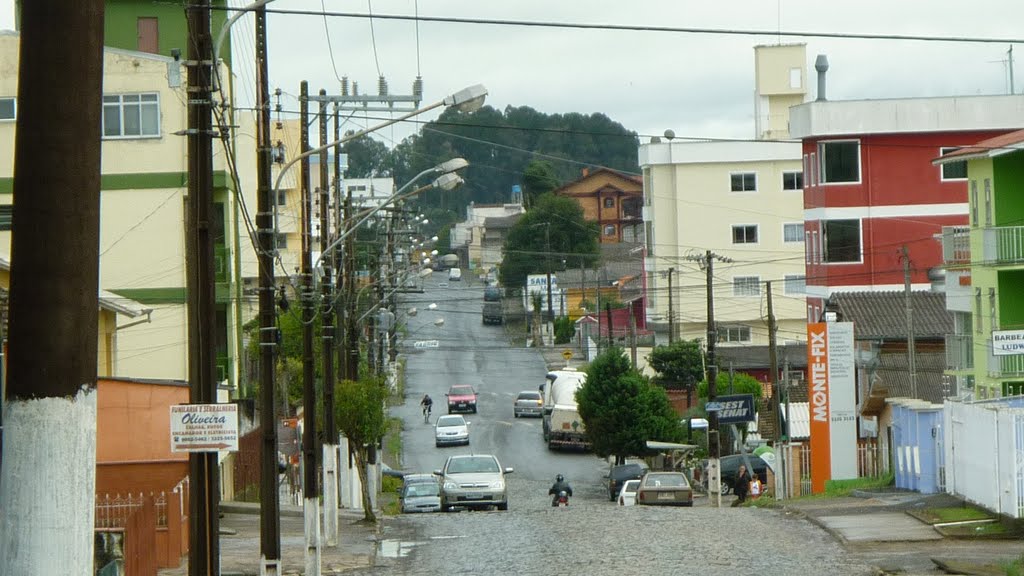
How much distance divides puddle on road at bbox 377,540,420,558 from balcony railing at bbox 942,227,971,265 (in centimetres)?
2301

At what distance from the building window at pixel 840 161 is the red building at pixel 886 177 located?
0.04 m

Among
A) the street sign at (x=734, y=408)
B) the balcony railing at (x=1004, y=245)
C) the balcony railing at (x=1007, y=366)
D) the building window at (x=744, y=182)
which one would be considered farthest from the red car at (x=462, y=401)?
the balcony railing at (x=1004, y=245)

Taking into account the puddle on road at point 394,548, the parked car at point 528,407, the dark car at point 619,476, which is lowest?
the dark car at point 619,476

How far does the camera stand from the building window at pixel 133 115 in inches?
1674

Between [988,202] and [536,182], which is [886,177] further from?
[536,182]

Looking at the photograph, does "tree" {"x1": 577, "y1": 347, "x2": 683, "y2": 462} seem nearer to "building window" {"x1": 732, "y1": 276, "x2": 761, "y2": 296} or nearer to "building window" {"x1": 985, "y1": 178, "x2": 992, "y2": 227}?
"building window" {"x1": 985, "y1": 178, "x2": 992, "y2": 227}

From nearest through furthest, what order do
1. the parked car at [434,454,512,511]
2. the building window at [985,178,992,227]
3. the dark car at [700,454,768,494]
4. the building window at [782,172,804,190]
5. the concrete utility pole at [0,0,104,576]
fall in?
1. the concrete utility pole at [0,0,104,576]
2. the parked car at [434,454,512,511]
3. the building window at [985,178,992,227]
4. the dark car at [700,454,768,494]
5. the building window at [782,172,804,190]

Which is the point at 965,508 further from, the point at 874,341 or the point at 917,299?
the point at 917,299

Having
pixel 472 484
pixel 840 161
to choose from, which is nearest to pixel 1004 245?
pixel 472 484

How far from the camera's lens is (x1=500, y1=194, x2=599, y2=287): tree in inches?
4400

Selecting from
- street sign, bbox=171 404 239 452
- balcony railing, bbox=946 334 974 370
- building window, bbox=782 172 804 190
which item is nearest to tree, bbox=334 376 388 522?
street sign, bbox=171 404 239 452

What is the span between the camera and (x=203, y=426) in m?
14.3

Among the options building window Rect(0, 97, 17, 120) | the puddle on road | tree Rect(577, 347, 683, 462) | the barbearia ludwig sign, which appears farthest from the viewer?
tree Rect(577, 347, 683, 462)

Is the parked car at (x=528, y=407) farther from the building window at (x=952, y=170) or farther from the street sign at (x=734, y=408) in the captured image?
the street sign at (x=734, y=408)
